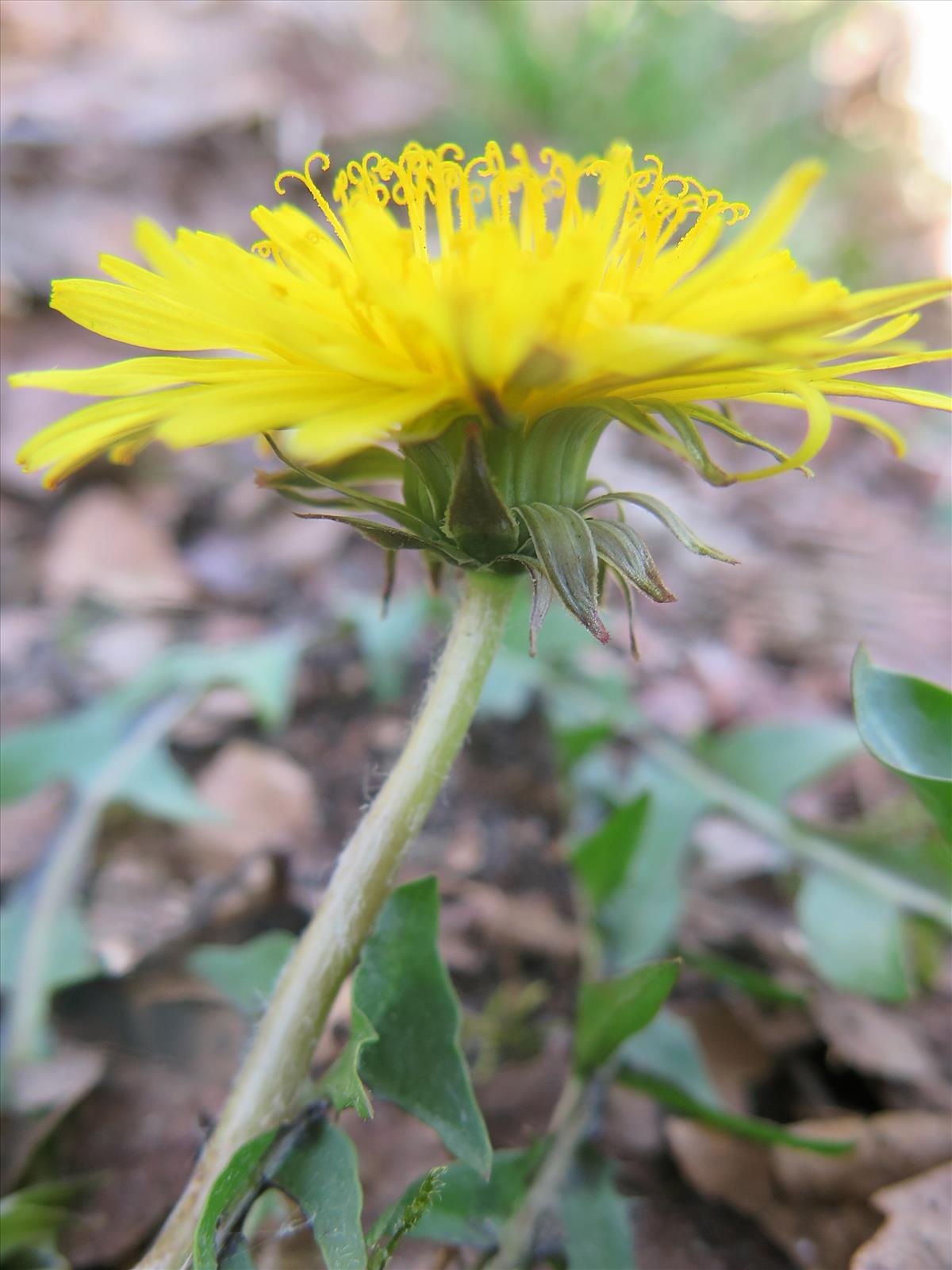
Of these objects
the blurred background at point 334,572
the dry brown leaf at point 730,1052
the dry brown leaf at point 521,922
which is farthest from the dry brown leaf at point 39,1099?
the dry brown leaf at point 730,1052

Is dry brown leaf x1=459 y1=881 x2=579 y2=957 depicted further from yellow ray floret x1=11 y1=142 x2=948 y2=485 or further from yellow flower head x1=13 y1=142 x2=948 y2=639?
yellow ray floret x1=11 y1=142 x2=948 y2=485

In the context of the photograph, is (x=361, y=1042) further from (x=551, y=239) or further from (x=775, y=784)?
(x=775, y=784)

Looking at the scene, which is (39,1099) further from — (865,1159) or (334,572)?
(334,572)

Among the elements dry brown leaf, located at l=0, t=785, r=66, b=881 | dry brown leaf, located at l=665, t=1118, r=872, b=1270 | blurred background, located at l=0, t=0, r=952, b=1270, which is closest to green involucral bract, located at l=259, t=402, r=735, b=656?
blurred background, located at l=0, t=0, r=952, b=1270

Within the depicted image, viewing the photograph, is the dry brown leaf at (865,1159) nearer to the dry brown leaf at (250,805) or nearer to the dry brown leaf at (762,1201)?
the dry brown leaf at (762,1201)

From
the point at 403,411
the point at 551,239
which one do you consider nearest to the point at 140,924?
the point at 403,411

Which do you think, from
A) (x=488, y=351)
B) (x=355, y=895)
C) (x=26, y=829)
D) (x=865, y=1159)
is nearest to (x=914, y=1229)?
(x=865, y=1159)
